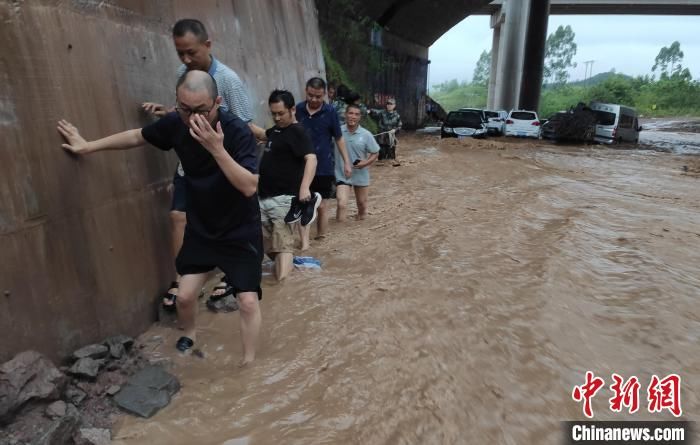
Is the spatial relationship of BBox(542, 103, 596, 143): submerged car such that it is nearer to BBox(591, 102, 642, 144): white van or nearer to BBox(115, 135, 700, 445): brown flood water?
BBox(591, 102, 642, 144): white van

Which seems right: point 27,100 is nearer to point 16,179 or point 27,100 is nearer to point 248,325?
point 16,179

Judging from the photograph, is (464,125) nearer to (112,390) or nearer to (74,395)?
(112,390)

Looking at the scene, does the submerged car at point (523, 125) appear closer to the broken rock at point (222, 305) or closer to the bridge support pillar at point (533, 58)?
the bridge support pillar at point (533, 58)

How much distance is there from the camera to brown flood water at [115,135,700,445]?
2760 mm

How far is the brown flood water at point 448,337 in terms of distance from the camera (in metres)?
2.76

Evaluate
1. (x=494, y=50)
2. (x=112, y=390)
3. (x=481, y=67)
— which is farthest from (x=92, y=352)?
(x=481, y=67)

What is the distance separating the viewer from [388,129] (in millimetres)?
13719

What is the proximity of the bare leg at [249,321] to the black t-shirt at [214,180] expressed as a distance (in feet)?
1.19

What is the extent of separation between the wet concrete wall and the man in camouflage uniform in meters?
9.57

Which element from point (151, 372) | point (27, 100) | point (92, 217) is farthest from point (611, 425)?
point (27, 100)

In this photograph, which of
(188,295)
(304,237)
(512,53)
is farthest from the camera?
(512,53)

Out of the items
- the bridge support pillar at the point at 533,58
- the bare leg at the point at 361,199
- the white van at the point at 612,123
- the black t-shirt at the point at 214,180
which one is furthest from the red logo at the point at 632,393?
the bridge support pillar at the point at 533,58

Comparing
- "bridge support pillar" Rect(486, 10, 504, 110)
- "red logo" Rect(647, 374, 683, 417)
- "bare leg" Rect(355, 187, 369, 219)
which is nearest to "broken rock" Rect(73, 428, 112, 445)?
"red logo" Rect(647, 374, 683, 417)

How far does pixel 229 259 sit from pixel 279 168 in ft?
6.32
